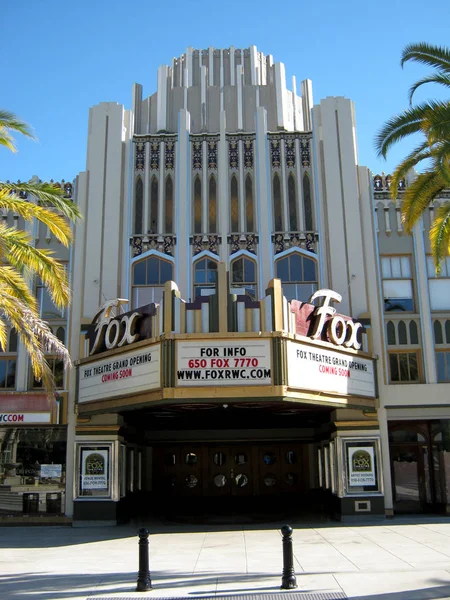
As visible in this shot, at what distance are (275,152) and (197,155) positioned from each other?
3306 mm

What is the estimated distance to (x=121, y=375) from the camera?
21484 millimetres


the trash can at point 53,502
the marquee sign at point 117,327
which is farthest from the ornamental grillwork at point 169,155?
the trash can at point 53,502

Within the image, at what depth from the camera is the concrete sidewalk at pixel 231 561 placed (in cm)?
1241

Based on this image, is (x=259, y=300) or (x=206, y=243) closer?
(x=259, y=300)

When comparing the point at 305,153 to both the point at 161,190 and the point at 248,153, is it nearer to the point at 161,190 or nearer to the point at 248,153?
the point at 248,153

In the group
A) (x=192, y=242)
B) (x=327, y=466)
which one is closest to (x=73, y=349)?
(x=192, y=242)

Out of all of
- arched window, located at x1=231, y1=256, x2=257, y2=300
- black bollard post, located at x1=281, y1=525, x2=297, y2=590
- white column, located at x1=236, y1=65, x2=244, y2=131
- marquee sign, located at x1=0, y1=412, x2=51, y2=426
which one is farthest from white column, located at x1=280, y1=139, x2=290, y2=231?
black bollard post, located at x1=281, y1=525, x2=297, y2=590

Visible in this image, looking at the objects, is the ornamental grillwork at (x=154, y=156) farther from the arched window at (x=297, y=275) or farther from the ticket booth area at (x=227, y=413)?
the ticket booth area at (x=227, y=413)

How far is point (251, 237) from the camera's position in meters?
26.4

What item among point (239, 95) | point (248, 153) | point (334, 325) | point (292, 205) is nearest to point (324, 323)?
point (334, 325)

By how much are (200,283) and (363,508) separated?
34.4ft

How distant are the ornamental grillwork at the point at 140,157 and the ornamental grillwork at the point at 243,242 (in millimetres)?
4909

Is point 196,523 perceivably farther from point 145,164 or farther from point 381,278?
point 145,164

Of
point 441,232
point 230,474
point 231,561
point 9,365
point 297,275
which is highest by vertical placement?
point 297,275
